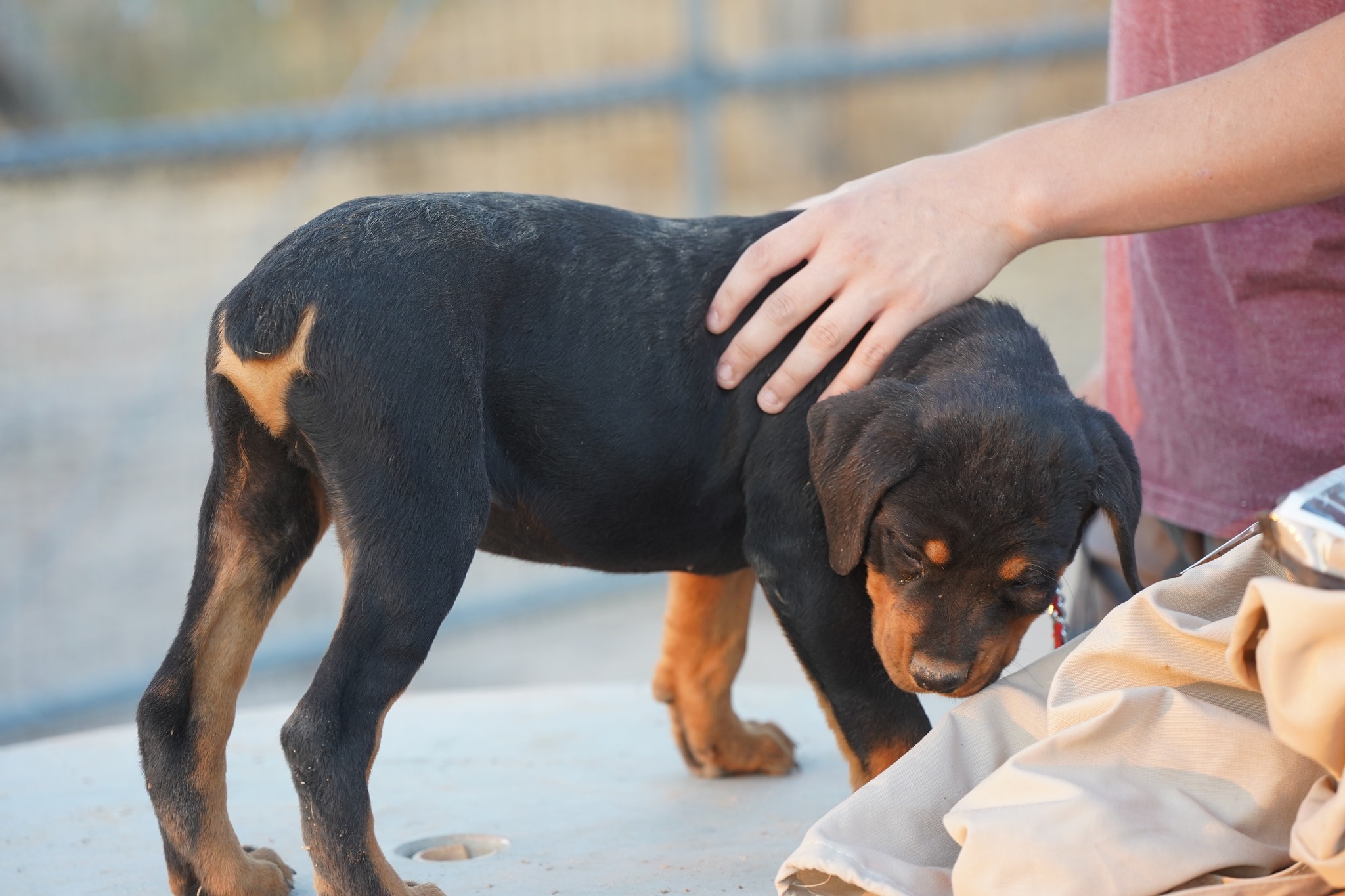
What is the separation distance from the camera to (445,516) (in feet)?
8.44

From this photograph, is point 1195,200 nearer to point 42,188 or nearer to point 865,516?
point 865,516

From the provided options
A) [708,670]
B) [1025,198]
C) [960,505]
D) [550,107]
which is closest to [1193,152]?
[1025,198]

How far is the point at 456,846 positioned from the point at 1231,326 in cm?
213

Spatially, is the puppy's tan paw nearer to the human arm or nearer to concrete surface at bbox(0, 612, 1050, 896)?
concrete surface at bbox(0, 612, 1050, 896)

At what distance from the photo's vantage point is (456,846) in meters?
3.21

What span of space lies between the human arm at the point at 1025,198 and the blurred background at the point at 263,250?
1353mm

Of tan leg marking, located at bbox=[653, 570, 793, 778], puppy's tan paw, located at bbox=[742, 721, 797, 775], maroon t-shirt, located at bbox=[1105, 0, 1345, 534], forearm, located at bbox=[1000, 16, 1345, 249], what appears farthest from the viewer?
puppy's tan paw, located at bbox=[742, 721, 797, 775]

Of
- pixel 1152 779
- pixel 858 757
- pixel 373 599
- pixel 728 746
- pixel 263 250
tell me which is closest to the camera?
pixel 1152 779

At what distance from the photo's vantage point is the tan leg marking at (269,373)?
101 inches

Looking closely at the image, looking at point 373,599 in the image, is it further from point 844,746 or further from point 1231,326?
point 1231,326

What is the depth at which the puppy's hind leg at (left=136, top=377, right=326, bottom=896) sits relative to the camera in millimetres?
2656

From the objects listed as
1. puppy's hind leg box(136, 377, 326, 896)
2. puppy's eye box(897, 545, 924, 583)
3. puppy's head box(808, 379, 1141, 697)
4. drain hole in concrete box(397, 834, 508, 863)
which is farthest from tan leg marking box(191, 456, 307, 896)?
puppy's eye box(897, 545, 924, 583)

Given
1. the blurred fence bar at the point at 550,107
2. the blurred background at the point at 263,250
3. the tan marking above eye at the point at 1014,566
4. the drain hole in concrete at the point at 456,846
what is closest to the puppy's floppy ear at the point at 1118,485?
the tan marking above eye at the point at 1014,566

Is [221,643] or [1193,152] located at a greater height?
[1193,152]
